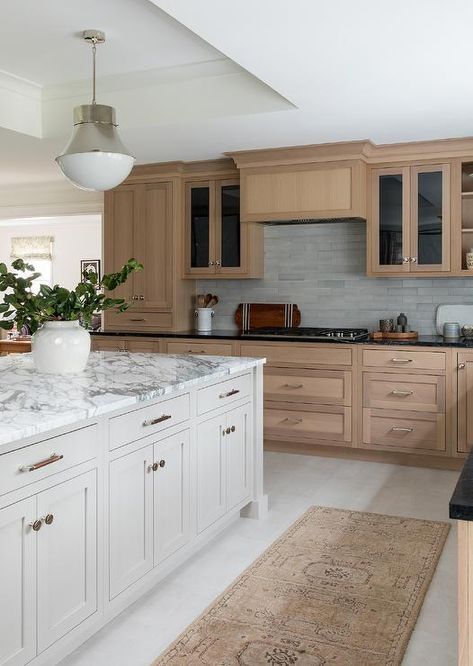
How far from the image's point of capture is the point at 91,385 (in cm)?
274

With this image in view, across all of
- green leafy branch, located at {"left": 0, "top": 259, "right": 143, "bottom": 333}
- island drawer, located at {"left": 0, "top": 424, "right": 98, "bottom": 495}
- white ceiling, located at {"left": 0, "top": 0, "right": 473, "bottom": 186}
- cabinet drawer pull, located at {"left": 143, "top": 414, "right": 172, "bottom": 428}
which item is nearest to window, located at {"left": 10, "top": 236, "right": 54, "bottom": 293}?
white ceiling, located at {"left": 0, "top": 0, "right": 473, "bottom": 186}

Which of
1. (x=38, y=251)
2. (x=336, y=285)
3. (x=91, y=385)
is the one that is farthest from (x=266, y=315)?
(x=38, y=251)

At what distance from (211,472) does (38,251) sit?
363 inches

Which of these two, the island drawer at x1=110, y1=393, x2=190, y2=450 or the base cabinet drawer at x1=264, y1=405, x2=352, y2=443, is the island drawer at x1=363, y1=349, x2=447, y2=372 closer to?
the base cabinet drawer at x1=264, y1=405, x2=352, y2=443

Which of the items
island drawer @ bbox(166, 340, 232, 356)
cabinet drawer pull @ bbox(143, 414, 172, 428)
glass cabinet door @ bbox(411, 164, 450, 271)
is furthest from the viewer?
island drawer @ bbox(166, 340, 232, 356)

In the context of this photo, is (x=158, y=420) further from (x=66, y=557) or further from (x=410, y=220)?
(x=410, y=220)

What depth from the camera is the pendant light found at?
3377mm

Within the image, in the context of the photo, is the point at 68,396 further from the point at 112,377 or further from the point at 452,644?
the point at 452,644

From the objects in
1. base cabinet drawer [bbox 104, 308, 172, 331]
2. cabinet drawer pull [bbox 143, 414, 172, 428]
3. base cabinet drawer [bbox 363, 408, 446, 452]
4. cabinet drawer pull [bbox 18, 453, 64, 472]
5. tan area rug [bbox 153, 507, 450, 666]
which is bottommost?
tan area rug [bbox 153, 507, 450, 666]

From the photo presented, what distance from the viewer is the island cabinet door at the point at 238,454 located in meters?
3.55

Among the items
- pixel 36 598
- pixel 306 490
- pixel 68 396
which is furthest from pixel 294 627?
pixel 306 490

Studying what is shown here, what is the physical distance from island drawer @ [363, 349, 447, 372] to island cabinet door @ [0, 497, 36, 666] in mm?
3438

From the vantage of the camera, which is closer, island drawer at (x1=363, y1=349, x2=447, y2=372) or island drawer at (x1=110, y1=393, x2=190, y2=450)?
island drawer at (x1=110, y1=393, x2=190, y2=450)

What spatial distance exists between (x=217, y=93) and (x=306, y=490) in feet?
8.34
